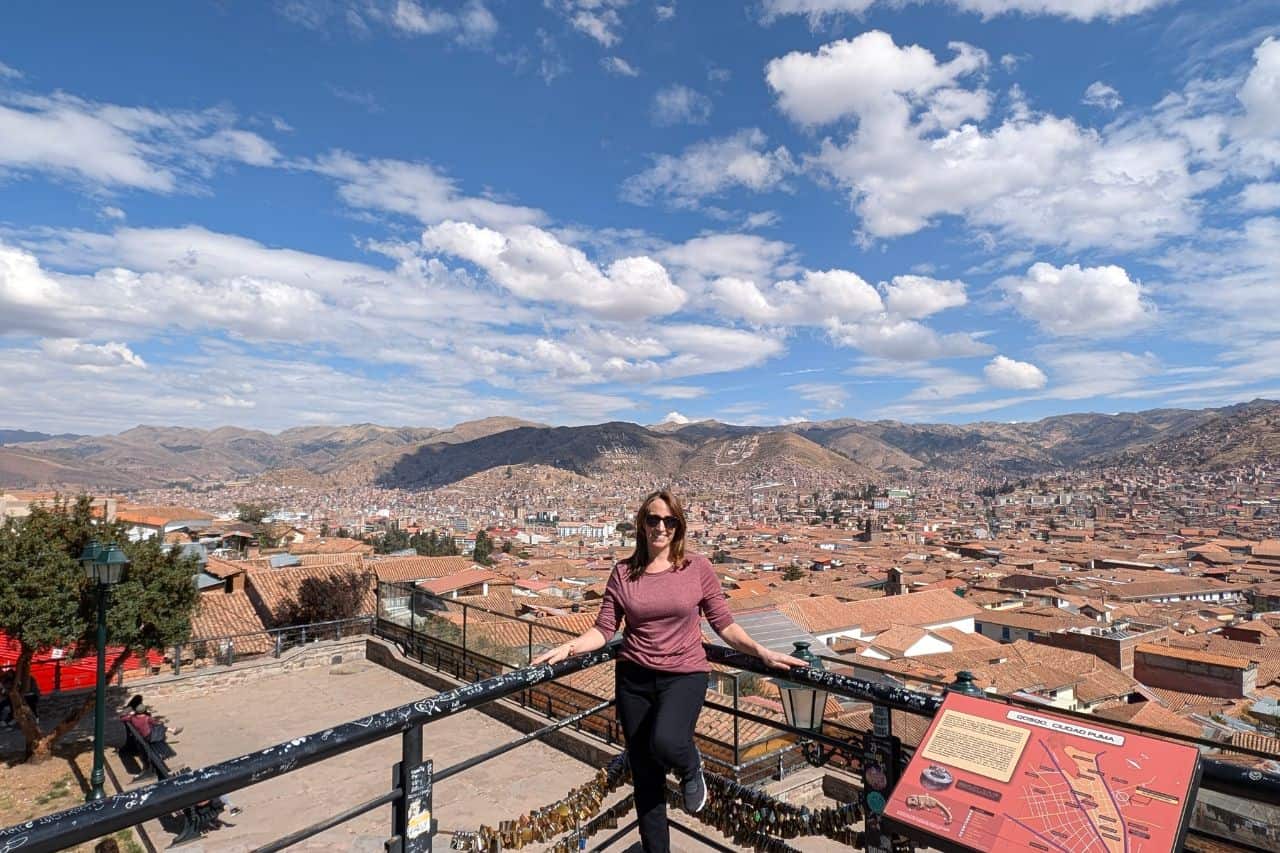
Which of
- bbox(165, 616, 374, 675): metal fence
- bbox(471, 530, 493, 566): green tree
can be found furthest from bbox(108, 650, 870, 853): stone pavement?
bbox(471, 530, 493, 566): green tree

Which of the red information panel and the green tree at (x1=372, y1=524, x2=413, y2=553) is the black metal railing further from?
the green tree at (x1=372, y1=524, x2=413, y2=553)

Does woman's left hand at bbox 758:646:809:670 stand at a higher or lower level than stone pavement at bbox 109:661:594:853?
higher

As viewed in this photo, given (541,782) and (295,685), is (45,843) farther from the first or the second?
(295,685)

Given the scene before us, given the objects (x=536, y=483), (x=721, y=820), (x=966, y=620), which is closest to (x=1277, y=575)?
(x=966, y=620)

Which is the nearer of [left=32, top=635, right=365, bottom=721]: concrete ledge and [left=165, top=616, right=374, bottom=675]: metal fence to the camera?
[left=32, top=635, right=365, bottom=721]: concrete ledge

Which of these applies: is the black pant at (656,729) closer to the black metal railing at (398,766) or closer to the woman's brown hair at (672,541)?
the black metal railing at (398,766)

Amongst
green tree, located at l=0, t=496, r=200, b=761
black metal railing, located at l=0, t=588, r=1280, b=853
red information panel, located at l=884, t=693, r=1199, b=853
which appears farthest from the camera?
green tree, located at l=0, t=496, r=200, b=761

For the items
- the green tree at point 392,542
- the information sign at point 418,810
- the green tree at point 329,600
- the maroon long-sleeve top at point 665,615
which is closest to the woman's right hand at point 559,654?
the maroon long-sleeve top at point 665,615

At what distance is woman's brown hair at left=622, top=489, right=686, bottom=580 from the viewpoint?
106 inches

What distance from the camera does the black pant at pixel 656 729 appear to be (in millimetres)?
2424

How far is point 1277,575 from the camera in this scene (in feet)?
205

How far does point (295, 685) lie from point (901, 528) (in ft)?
398

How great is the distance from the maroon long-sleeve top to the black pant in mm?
54

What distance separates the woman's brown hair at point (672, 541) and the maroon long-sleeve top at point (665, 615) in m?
0.03
